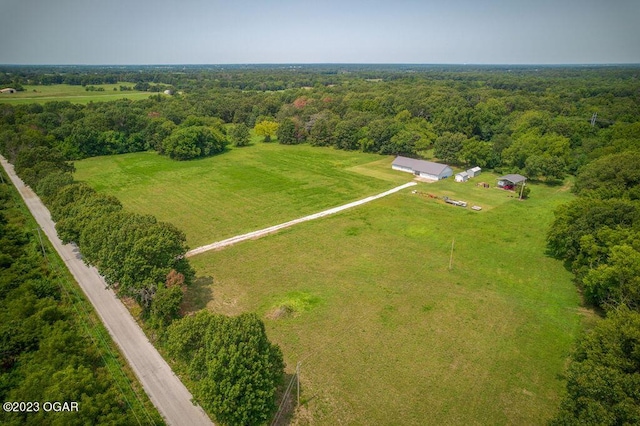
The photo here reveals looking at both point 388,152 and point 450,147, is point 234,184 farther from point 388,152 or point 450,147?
point 450,147

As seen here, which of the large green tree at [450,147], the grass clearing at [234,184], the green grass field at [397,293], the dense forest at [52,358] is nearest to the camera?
the dense forest at [52,358]

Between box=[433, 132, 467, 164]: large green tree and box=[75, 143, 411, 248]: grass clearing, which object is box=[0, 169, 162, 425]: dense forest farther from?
box=[433, 132, 467, 164]: large green tree

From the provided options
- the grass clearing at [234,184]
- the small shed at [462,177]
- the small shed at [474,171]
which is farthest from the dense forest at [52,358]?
the small shed at [474,171]

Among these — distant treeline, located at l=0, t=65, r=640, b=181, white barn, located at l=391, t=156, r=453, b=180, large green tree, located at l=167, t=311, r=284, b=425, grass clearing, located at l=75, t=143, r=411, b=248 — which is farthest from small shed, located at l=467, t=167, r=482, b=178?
large green tree, located at l=167, t=311, r=284, b=425

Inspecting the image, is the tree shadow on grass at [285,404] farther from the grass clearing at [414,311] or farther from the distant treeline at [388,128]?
the distant treeline at [388,128]

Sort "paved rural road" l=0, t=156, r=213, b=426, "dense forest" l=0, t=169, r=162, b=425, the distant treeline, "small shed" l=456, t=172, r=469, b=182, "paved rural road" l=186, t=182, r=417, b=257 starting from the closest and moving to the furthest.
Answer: "dense forest" l=0, t=169, r=162, b=425, "paved rural road" l=0, t=156, r=213, b=426, "paved rural road" l=186, t=182, r=417, b=257, "small shed" l=456, t=172, r=469, b=182, the distant treeline

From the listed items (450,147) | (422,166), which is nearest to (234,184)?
(422,166)
